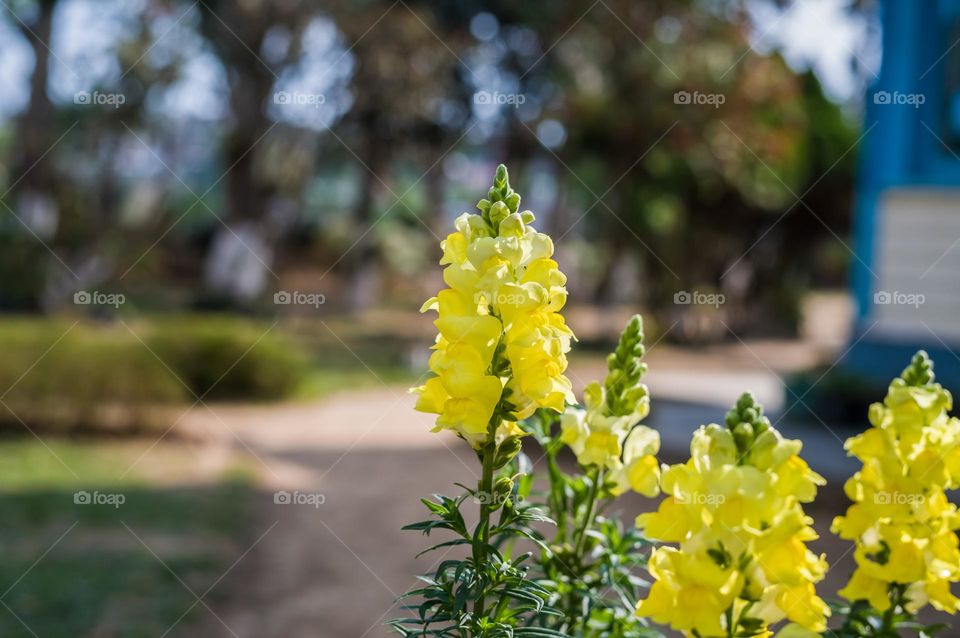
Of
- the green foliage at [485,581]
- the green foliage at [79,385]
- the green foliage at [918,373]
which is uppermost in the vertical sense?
the green foliage at [79,385]

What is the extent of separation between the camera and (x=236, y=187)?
16250 mm

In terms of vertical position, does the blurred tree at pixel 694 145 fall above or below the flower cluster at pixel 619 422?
above

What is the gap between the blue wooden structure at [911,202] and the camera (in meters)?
6.63

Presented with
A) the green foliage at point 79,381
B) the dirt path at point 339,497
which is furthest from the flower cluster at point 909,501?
the green foliage at point 79,381

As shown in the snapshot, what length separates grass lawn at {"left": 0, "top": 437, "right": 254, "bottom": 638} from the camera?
13.7 ft

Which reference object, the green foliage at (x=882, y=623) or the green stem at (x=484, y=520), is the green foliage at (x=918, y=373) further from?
the green stem at (x=484, y=520)

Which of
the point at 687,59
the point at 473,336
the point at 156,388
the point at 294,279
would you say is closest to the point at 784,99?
the point at 687,59

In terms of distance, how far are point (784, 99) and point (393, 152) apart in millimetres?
8426

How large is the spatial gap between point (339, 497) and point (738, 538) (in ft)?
19.0

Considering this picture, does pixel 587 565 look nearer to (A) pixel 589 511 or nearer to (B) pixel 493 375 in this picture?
(A) pixel 589 511

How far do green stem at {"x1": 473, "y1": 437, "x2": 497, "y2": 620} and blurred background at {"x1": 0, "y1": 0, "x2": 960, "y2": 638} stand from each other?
311 centimetres

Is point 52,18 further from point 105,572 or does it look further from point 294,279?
point 105,572

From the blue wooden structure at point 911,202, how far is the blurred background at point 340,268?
0.04 metres

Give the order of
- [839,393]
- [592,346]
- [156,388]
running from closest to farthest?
[839,393], [156,388], [592,346]
